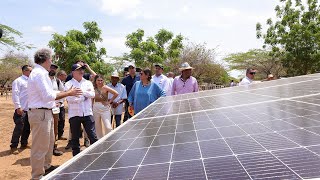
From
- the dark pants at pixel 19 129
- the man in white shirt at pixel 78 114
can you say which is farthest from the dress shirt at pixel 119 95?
the dark pants at pixel 19 129

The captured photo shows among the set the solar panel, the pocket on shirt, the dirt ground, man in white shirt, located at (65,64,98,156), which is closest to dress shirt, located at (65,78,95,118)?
man in white shirt, located at (65,64,98,156)

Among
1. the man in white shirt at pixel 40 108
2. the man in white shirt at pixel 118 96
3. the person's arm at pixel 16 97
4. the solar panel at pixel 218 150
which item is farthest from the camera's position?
the man in white shirt at pixel 118 96

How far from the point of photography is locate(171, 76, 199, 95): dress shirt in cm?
784

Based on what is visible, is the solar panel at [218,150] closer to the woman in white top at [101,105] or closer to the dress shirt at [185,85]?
the woman in white top at [101,105]

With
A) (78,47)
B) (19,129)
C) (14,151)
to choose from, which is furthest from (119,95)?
(78,47)

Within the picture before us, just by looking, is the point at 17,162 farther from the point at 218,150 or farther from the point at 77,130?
the point at 218,150

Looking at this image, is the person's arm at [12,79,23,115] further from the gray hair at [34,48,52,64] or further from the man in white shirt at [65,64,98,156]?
the gray hair at [34,48,52,64]

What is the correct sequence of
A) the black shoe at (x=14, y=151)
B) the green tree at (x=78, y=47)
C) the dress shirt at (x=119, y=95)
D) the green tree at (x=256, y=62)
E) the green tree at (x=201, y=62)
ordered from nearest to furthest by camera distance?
the black shoe at (x=14, y=151) → the dress shirt at (x=119, y=95) → the green tree at (x=78, y=47) → the green tree at (x=201, y=62) → the green tree at (x=256, y=62)

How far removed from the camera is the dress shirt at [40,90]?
4.54 meters

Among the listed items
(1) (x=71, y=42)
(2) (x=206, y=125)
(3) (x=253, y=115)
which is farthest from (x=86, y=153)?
(1) (x=71, y=42)

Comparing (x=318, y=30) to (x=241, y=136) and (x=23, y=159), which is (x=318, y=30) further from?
(x=241, y=136)

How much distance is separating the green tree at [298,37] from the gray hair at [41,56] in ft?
72.5

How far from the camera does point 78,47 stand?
18.0 m

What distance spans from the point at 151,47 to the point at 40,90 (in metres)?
19.7
